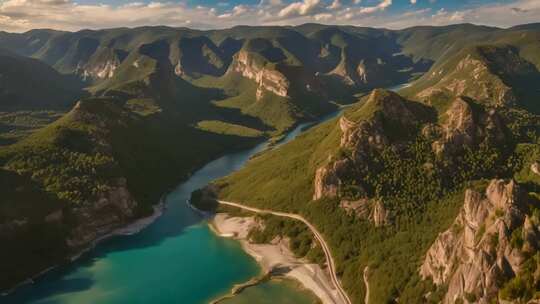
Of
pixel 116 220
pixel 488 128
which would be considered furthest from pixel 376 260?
pixel 116 220

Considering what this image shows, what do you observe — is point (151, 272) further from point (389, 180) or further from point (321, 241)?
point (389, 180)

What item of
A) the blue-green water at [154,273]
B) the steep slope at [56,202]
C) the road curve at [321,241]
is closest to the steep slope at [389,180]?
the road curve at [321,241]

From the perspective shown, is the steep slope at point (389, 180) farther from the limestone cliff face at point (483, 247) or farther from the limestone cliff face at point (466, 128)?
the limestone cliff face at point (483, 247)

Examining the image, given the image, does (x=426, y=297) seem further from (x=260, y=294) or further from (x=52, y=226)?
(x=52, y=226)

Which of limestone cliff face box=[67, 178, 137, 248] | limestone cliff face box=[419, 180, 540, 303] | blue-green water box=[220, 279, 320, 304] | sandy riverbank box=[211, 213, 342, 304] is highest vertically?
limestone cliff face box=[419, 180, 540, 303]

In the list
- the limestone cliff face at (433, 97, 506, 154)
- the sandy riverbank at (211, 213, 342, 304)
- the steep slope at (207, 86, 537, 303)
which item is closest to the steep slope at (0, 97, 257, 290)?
the sandy riverbank at (211, 213, 342, 304)

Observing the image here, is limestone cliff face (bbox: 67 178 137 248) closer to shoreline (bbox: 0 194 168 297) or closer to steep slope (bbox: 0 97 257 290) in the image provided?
steep slope (bbox: 0 97 257 290)

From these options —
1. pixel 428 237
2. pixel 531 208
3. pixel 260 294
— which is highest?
pixel 531 208
